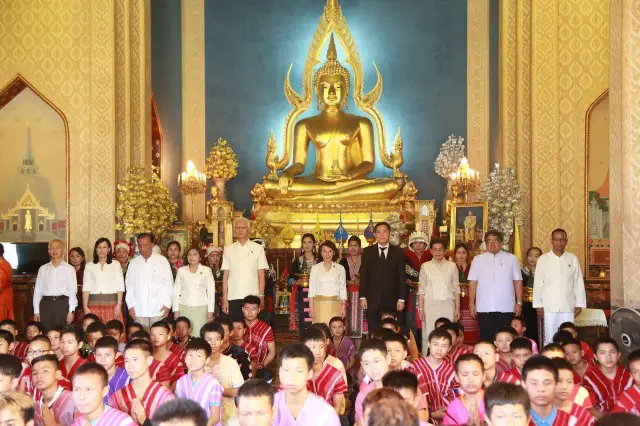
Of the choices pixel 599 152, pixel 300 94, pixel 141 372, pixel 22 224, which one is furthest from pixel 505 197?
pixel 141 372

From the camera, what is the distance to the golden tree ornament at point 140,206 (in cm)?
1139

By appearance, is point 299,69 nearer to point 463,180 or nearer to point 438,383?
point 463,180

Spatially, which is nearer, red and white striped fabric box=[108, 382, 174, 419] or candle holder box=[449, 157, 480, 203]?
red and white striped fabric box=[108, 382, 174, 419]

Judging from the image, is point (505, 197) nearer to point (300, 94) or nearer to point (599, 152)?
point (599, 152)

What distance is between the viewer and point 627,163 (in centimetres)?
773

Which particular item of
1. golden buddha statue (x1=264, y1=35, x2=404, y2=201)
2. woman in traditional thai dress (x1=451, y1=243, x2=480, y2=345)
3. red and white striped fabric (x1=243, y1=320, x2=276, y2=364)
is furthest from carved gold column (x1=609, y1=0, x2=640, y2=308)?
golden buddha statue (x1=264, y1=35, x2=404, y2=201)

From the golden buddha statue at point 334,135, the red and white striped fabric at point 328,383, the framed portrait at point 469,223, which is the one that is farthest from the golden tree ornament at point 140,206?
the red and white striped fabric at point 328,383

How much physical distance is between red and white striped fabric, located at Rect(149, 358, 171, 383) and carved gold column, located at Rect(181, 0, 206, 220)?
785 centimetres

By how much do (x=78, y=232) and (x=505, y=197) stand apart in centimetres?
526

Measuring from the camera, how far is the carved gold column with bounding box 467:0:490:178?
47.0 ft

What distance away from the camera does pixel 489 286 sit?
29.3 ft

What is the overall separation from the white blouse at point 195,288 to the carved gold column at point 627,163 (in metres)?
3.57

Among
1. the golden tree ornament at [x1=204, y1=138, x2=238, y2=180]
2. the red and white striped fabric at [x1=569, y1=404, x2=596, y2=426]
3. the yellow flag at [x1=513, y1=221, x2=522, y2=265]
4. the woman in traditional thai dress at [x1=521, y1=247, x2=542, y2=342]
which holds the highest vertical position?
the golden tree ornament at [x1=204, y1=138, x2=238, y2=180]

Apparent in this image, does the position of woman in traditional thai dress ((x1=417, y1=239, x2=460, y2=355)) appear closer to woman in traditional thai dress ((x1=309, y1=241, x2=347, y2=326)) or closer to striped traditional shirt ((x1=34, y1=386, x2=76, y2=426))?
woman in traditional thai dress ((x1=309, y1=241, x2=347, y2=326))
